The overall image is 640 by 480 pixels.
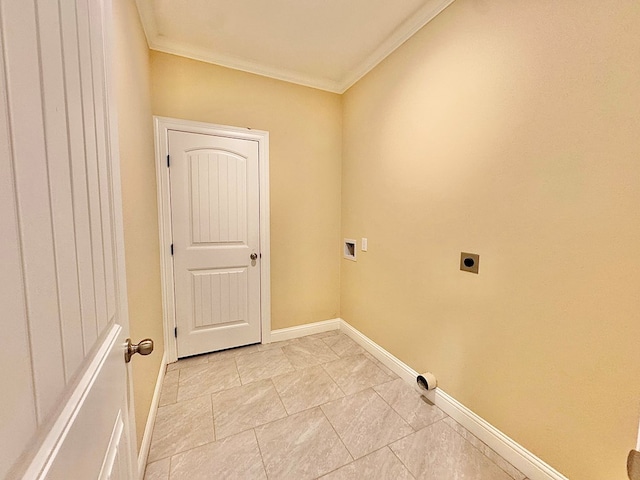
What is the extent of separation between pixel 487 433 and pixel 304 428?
1.05 metres

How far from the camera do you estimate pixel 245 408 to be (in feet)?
5.58

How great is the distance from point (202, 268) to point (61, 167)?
2023mm

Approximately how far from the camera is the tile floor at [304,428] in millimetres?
1298

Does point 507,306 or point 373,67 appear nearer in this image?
point 507,306

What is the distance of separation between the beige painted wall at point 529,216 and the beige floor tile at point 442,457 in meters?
0.21

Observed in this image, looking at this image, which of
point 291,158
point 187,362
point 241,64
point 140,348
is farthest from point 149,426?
point 241,64

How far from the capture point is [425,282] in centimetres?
182

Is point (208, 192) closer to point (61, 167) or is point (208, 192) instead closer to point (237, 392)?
point (237, 392)

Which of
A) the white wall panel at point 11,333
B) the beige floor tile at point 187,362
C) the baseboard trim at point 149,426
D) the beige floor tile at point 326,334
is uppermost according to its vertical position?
the white wall panel at point 11,333

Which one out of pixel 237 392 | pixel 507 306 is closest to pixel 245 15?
pixel 507 306

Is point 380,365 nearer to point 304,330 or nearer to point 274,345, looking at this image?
point 304,330

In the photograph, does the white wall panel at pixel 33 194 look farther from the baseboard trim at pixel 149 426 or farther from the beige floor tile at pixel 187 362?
the beige floor tile at pixel 187 362

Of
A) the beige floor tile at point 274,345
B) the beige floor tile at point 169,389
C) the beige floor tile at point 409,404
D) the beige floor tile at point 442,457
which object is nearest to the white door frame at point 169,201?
the beige floor tile at point 169,389

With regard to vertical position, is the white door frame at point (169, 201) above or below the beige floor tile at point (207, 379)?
above
